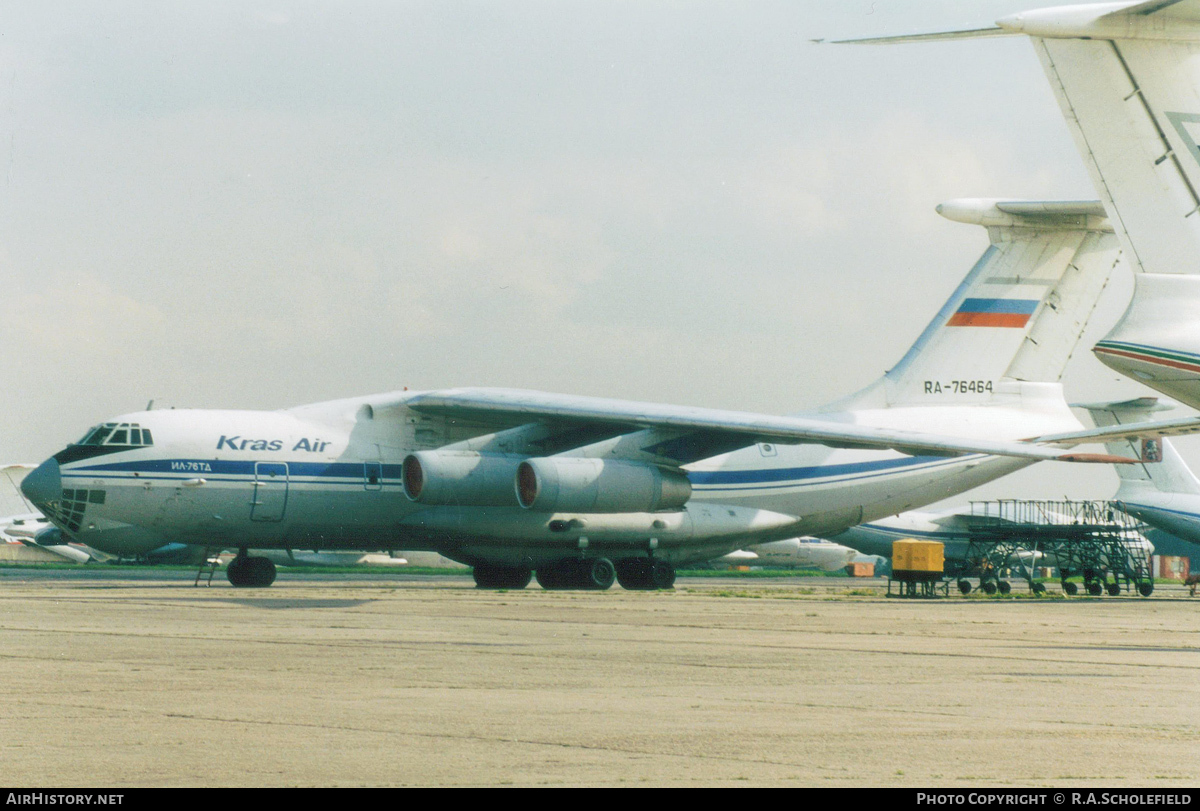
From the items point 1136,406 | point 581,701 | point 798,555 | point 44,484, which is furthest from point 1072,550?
point 798,555

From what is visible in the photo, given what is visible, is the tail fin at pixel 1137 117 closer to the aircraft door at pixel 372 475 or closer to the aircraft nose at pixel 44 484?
the aircraft door at pixel 372 475

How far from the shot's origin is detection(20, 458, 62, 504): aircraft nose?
817 inches

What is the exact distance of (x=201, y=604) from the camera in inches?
641

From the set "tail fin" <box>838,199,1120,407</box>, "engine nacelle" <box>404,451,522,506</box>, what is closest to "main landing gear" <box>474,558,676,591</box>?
"engine nacelle" <box>404,451,522,506</box>

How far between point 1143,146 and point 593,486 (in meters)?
11.2

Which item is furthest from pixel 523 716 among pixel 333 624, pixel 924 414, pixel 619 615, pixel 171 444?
pixel 924 414

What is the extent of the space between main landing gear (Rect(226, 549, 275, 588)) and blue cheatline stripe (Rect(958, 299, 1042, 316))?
1283 centimetres

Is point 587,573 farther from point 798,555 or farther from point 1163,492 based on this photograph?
point 798,555

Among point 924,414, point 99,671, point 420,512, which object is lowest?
point 99,671

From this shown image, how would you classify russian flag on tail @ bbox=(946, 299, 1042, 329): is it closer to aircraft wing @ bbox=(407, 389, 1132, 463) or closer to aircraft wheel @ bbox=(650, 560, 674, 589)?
aircraft wing @ bbox=(407, 389, 1132, 463)

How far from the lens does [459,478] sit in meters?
21.2

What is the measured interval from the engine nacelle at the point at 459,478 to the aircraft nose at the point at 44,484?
198 inches

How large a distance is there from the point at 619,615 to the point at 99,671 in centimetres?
742
